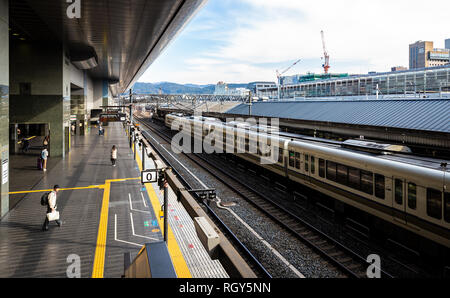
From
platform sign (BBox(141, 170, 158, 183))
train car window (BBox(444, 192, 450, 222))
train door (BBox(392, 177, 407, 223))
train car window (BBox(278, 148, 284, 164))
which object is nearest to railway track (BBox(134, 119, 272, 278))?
platform sign (BBox(141, 170, 158, 183))

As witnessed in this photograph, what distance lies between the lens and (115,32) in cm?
1817

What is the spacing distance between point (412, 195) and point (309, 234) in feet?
11.5

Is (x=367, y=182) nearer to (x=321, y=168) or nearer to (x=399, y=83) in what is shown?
(x=321, y=168)

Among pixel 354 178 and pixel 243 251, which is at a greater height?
pixel 354 178

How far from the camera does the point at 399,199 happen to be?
8.56 meters

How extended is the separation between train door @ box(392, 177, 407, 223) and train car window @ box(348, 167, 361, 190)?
1.46 meters

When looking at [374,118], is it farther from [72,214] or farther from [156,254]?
[156,254]

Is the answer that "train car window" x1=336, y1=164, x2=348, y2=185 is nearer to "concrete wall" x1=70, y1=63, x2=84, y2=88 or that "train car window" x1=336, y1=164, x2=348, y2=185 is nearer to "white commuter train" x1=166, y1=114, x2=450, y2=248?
"white commuter train" x1=166, y1=114, x2=450, y2=248

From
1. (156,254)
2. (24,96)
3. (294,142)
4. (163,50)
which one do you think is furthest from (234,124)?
(156,254)

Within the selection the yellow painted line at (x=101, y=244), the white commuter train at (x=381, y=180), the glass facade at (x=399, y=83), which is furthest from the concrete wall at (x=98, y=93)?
the white commuter train at (x=381, y=180)

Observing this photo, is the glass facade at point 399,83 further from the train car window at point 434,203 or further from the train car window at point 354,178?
the train car window at point 434,203

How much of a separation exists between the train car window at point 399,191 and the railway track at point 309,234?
75.1 inches

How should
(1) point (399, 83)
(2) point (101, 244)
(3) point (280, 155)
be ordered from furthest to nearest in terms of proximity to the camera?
(1) point (399, 83) → (3) point (280, 155) → (2) point (101, 244)

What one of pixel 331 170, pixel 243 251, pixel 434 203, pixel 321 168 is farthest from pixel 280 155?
pixel 434 203
